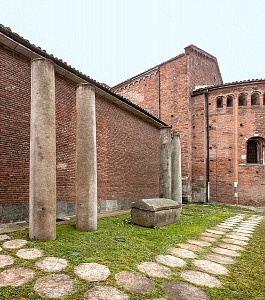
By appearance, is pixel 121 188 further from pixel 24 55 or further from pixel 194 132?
pixel 194 132

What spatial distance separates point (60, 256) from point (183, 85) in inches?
609

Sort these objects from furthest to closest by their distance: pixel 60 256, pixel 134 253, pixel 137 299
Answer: pixel 134 253 → pixel 60 256 → pixel 137 299

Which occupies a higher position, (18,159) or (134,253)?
(18,159)

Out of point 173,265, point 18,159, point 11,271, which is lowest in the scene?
point 173,265

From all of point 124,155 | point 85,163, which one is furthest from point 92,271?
point 124,155

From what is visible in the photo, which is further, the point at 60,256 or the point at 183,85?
the point at 183,85

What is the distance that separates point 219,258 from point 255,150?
13.9 meters

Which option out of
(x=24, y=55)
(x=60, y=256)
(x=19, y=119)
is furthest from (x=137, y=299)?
(x=24, y=55)

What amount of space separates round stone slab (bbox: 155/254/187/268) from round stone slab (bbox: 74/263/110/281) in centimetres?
101

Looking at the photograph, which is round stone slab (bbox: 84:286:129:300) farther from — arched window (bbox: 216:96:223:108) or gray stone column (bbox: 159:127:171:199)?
arched window (bbox: 216:96:223:108)

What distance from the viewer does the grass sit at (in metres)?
2.67

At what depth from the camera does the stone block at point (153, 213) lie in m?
6.14

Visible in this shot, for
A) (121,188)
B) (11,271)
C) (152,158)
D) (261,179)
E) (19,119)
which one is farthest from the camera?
(261,179)

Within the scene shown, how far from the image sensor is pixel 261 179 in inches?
586
